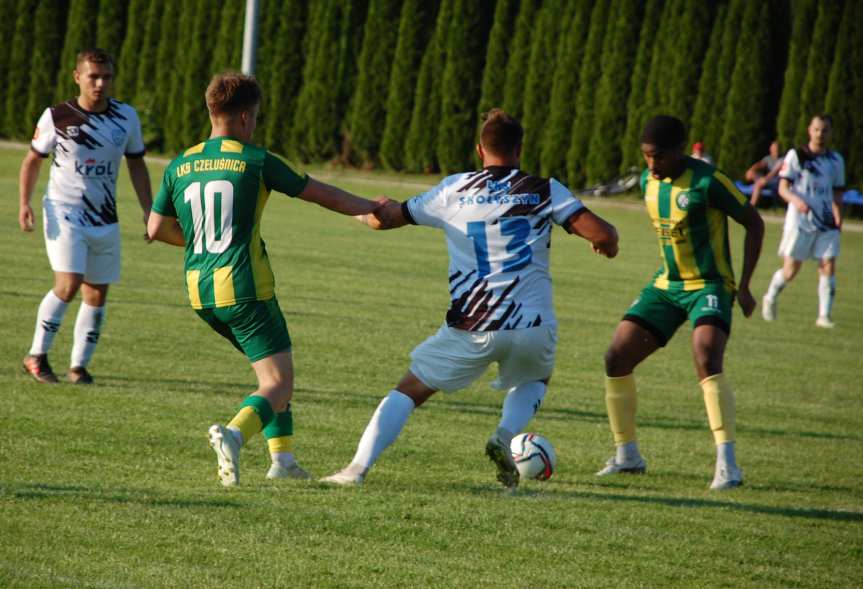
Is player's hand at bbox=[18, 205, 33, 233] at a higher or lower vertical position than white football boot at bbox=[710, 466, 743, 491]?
higher

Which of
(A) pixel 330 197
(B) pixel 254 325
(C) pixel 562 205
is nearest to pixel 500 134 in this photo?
(C) pixel 562 205

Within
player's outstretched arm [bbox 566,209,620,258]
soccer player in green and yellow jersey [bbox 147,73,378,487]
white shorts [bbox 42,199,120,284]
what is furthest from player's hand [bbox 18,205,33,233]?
player's outstretched arm [bbox 566,209,620,258]

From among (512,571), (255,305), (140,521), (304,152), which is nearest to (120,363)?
(255,305)

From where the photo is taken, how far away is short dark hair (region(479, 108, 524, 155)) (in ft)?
20.7

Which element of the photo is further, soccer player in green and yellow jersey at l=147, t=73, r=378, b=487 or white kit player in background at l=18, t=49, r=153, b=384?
white kit player in background at l=18, t=49, r=153, b=384

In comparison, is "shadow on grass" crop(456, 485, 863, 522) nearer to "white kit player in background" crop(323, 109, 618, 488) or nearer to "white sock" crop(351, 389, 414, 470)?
"white kit player in background" crop(323, 109, 618, 488)

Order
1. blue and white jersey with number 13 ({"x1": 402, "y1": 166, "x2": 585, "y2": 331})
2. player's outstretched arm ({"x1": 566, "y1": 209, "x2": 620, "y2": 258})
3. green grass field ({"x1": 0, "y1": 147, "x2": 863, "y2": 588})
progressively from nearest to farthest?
green grass field ({"x1": 0, "y1": 147, "x2": 863, "y2": 588}) → player's outstretched arm ({"x1": 566, "y1": 209, "x2": 620, "y2": 258}) → blue and white jersey with number 13 ({"x1": 402, "y1": 166, "x2": 585, "y2": 331})

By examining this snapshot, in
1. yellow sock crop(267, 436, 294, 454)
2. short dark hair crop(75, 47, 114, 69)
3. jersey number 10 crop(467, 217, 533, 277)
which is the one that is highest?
short dark hair crop(75, 47, 114, 69)

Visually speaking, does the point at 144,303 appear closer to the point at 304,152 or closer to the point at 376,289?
the point at 376,289

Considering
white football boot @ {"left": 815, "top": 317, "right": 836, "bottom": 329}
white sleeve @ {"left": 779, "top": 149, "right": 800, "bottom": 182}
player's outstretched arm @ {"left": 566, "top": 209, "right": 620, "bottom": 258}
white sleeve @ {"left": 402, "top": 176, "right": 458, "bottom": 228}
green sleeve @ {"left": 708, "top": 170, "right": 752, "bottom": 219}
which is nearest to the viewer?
player's outstretched arm @ {"left": 566, "top": 209, "right": 620, "bottom": 258}

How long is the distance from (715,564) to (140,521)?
2.56 metres

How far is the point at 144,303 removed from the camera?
13.7 m

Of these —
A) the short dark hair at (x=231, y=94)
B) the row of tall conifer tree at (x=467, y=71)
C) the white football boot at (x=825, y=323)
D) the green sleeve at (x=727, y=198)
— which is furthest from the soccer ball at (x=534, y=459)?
the row of tall conifer tree at (x=467, y=71)

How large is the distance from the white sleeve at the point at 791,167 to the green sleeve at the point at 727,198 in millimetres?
8933
